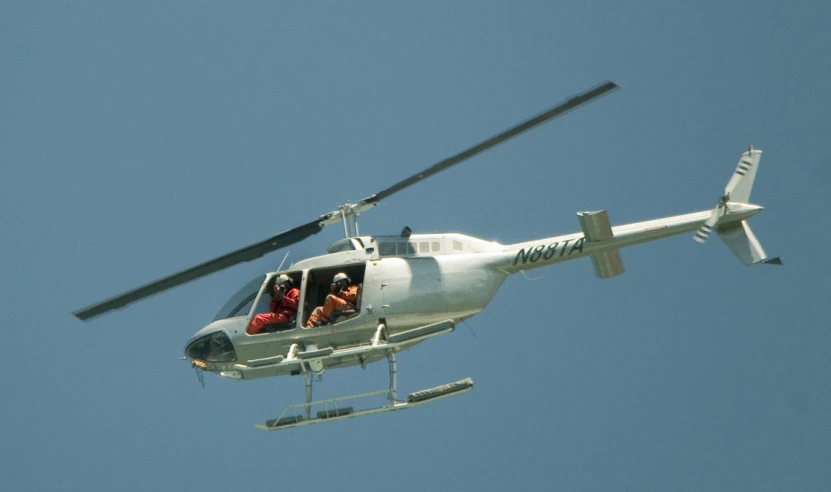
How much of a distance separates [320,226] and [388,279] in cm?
131

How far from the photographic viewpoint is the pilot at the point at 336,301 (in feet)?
58.5

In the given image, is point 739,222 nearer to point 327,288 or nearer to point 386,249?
point 386,249

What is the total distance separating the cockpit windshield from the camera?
18.4 metres

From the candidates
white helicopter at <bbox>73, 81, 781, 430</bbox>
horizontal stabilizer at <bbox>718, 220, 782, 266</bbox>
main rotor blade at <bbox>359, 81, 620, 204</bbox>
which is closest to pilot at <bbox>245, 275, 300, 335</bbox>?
white helicopter at <bbox>73, 81, 781, 430</bbox>

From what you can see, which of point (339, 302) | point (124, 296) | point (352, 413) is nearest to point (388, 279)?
point (339, 302)

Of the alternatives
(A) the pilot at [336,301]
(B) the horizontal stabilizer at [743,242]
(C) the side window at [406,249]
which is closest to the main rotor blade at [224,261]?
(A) the pilot at [336,301]

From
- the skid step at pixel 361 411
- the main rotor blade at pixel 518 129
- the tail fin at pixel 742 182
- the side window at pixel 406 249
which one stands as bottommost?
the skid step at pixel 361 411

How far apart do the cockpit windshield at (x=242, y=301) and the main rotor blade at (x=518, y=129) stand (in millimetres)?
2618

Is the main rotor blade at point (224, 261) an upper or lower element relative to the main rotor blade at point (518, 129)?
lower

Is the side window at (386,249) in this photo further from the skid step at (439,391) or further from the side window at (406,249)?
the skid step at (439,391)

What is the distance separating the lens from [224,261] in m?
18.2

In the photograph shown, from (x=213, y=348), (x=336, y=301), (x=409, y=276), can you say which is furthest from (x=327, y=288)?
(x=213, y=348)

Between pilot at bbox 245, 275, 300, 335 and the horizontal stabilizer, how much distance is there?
6.04 metres

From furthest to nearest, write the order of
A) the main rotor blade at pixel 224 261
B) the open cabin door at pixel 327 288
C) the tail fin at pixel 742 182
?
the main rotor blade at pixel 224 261, the tail fin at pixel 742 182, the open cabin door at pixel 327 288
